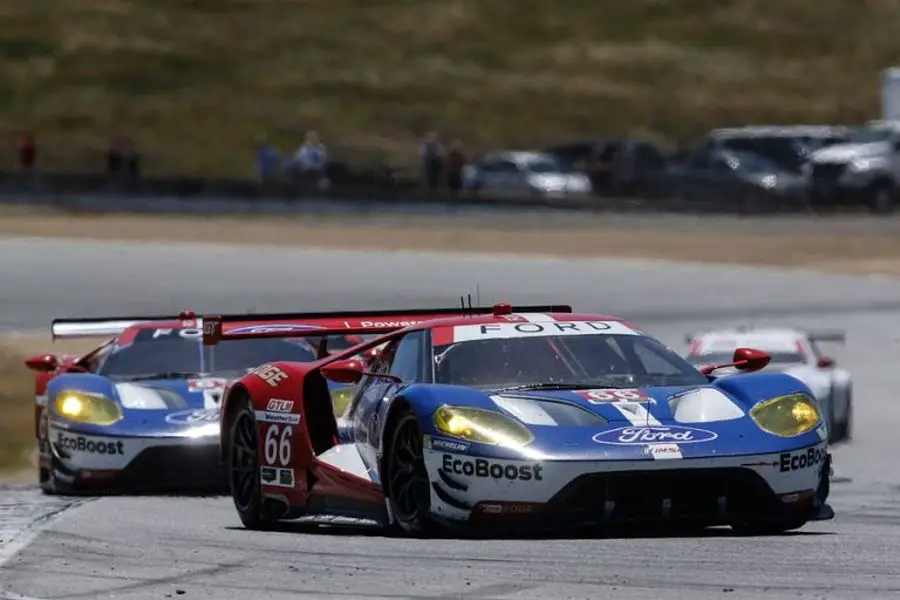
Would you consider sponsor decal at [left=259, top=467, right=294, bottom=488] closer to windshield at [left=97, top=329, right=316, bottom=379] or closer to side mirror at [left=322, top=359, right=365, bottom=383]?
side mirror at [left=322, top=359, right=365, bottom=383]

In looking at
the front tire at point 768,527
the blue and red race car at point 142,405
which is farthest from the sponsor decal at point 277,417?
the front tire at point 768,527

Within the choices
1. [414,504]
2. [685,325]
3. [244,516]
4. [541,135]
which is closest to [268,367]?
[244,516]

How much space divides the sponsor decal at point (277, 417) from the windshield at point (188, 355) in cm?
283

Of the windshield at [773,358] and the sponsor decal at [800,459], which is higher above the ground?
the sponsor decal at [800,459]

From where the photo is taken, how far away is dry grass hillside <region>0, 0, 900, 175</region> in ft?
204

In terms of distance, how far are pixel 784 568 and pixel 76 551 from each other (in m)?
2.68

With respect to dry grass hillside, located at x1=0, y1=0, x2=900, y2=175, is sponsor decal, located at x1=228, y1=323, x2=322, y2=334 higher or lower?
lower

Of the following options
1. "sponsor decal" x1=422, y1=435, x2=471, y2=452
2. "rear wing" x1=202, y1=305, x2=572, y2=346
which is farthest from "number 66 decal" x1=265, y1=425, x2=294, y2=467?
"sponsor decal" x1=422, y1=435, x2=471, y2=452

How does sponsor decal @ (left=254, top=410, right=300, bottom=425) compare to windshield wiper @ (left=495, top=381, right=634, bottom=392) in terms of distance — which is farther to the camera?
sponsor decal @ (left=254, top=410, right=300, bottom=425)

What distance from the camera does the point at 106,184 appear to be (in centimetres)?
3872

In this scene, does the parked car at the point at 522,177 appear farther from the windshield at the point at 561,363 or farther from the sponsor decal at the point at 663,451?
the sponsor decal at the point at 663,451

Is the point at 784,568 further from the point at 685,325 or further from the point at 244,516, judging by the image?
the point at 685,325

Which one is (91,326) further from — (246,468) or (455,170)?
(455,170)

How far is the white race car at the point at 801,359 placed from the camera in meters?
16.5
